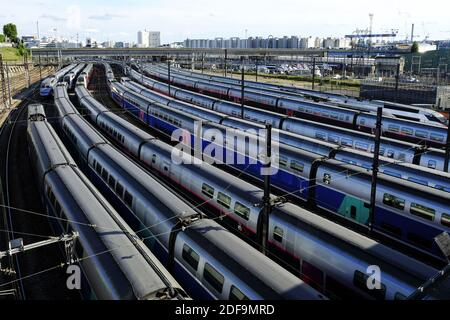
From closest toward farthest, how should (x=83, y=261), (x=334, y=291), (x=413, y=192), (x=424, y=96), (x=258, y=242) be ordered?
1. (x=83, y=261)
2. (x=334, y=291)
3. (x=258, y=242)
4. (x=413, y=192)
5. (x=424, y=96)

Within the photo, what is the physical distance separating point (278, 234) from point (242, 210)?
274 centimetres

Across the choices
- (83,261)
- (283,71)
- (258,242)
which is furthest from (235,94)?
(283,71)

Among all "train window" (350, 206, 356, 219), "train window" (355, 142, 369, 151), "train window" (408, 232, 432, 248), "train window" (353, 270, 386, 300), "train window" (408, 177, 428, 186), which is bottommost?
"train window" (408, 232, 432, 248)

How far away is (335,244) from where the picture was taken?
15609 millimetres

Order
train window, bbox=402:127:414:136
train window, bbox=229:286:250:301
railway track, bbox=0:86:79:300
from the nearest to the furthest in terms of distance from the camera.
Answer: train window, bbox=229:286:250:301 < railway track, bbox=0:86:79:300 < train window, bbox=402:127:414:136

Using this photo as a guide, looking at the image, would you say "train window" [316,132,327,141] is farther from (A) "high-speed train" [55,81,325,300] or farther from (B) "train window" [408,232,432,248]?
(A) "high-speed train" [55,81,325,300]

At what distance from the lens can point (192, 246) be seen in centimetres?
1573

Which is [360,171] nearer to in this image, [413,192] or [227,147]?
[413,192]

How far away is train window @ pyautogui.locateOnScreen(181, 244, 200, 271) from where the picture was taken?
15.4 metres

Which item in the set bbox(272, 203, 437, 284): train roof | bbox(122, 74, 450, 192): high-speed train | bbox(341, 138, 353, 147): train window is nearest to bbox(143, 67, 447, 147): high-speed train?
bbox(341, 138, 353, 147): train window

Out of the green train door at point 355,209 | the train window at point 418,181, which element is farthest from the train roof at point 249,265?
the train window at point 418,181

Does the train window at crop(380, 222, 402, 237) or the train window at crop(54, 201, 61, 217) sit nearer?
the train window at crop(54, 201, 61, 217)
